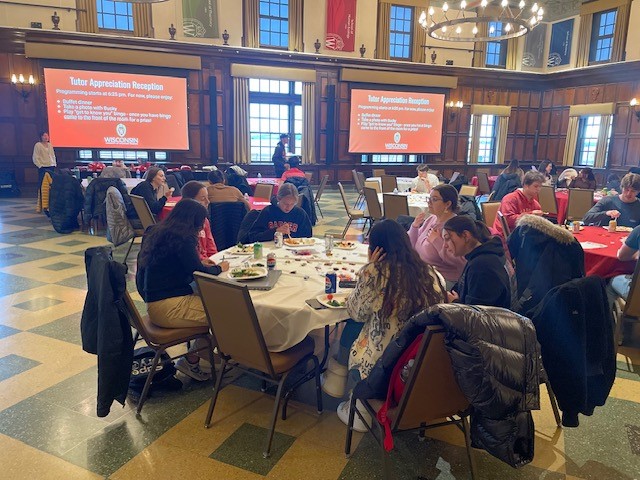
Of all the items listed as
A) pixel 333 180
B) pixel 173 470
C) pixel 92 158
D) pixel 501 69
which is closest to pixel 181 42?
pixel 92 158

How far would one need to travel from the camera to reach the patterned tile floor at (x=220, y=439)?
228cm

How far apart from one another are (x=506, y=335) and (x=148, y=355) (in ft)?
7.79

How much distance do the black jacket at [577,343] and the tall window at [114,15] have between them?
11760 millimetres

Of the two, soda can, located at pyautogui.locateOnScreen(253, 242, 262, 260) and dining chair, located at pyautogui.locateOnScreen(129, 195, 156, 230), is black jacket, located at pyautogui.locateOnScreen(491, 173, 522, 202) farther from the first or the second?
soda can, located at pyautogui.locateOnScreen(253, 242, 262, 260)

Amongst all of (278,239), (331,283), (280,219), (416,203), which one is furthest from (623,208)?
(331,283)

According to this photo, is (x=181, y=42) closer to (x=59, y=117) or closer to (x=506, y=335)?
(x=59, y=117)

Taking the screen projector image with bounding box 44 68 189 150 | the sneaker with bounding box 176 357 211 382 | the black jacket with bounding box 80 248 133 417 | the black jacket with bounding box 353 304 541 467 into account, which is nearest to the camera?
the black jacket with bounding box 353 304 541 467

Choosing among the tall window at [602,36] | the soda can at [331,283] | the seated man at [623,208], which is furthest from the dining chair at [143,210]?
the tall window at [602,36]

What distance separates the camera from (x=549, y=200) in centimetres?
718

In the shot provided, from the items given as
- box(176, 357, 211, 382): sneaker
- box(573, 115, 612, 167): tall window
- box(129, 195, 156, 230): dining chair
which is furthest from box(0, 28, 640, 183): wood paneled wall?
box(176, 357, 211, 382): sneaker

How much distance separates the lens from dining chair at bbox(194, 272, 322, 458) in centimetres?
226

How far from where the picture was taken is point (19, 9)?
10.3 meters

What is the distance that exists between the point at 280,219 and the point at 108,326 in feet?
6.69

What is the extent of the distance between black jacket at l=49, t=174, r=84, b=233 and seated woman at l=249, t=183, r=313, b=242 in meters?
4.67
